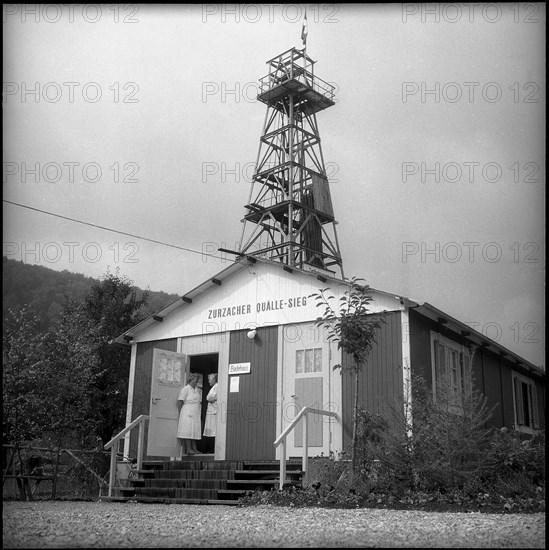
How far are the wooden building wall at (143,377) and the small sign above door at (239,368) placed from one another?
1.76 meters

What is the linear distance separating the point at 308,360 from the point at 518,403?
28.5ft

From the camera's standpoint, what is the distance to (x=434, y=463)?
32.3 ft

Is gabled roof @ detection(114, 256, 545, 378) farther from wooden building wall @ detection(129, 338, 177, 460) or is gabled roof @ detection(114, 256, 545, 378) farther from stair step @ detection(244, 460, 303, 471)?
stair step @ detection(244, 460, 303, 471)

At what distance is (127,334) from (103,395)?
10856 millimetres

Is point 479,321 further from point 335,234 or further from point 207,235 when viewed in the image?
point 335,234

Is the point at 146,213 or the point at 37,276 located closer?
the point at 146,213

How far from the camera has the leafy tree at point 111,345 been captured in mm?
26380

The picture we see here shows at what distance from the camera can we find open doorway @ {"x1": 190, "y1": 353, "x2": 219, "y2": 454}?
16859mm

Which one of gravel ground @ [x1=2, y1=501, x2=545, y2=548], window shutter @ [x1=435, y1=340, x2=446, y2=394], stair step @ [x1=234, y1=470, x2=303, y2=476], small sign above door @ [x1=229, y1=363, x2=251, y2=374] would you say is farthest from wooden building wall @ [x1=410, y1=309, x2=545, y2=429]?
gravel ground @ [x1=2, y1=501, x2=545, y2=548]

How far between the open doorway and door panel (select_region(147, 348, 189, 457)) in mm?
1184

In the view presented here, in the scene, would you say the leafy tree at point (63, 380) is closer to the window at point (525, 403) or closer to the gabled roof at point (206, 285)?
the gabled roof at point (206, 285)

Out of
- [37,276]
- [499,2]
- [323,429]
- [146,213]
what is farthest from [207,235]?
[37,276]

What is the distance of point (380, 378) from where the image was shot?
13086mm

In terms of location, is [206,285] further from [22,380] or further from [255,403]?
[22,380]
